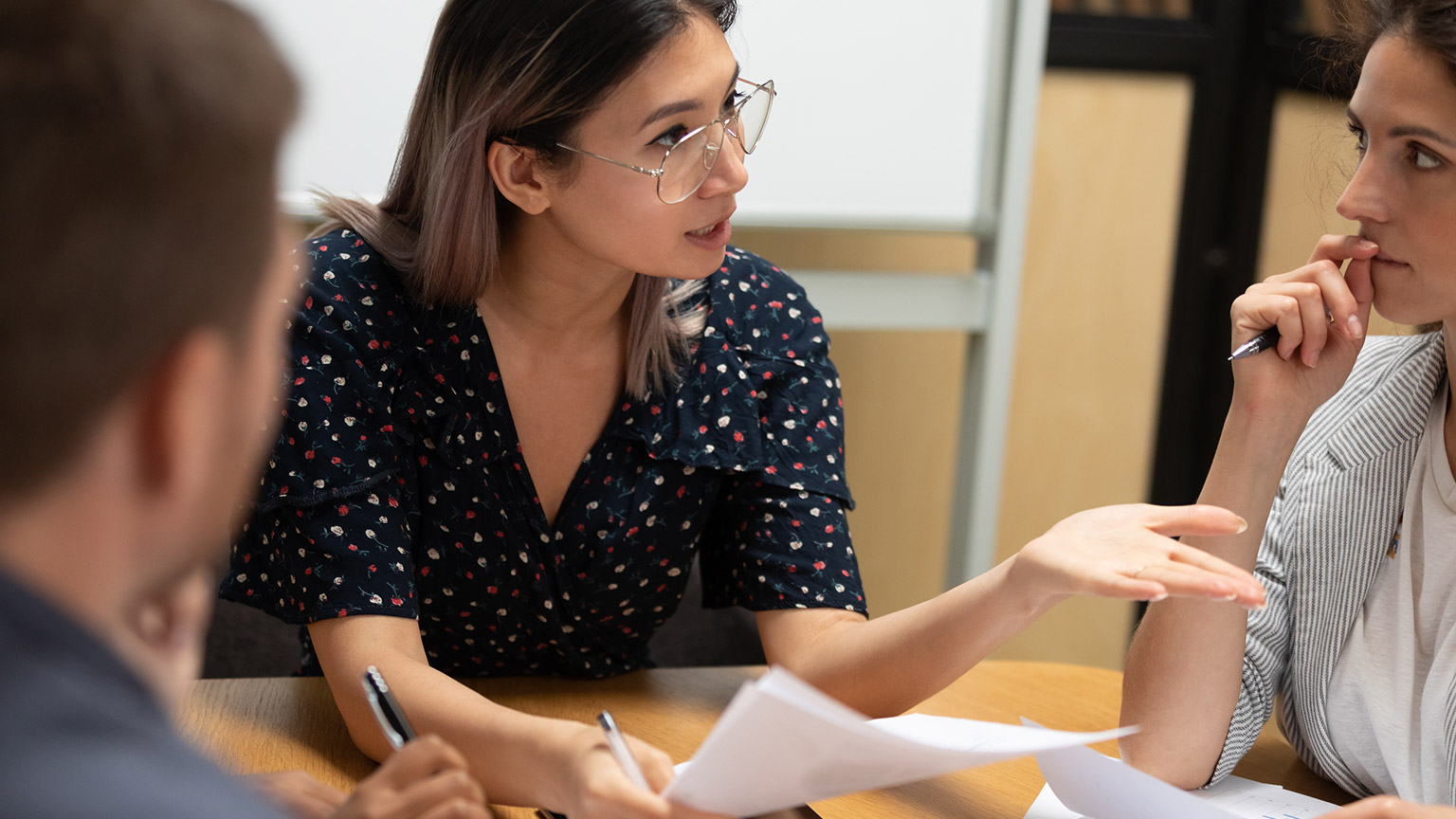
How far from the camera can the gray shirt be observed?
419mm

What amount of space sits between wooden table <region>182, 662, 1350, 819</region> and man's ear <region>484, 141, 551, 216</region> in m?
0.49

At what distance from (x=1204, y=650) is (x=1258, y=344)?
11.6 inches

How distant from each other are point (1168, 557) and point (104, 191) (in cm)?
82

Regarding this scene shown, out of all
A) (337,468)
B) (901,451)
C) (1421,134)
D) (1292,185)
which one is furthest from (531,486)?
(1292,185)

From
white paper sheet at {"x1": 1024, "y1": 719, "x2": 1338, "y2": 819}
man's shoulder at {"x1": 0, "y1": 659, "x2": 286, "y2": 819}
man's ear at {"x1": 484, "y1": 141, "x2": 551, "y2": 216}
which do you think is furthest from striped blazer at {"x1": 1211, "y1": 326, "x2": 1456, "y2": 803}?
man's shoulder at {"x1": 0, "y1": 659, "x2": 286, "y2": 819}

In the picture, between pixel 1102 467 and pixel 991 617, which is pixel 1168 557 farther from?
pixel 1102 467

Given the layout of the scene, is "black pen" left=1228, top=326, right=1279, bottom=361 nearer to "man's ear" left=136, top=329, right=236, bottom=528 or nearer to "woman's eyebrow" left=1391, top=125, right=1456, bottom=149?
"woman's eyebrow" left=1391, top=125, right=1456, bottom=149

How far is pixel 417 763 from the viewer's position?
0.78 metres

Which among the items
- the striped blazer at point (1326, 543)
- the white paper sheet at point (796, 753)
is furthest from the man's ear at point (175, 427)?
the striped blazer at point (1326, 543)

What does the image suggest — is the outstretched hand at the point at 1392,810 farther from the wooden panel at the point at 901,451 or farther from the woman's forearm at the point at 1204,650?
the wooden panel at the point at 901,451

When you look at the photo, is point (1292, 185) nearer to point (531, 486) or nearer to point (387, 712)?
point (531, 486)

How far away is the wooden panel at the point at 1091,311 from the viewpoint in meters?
2.79

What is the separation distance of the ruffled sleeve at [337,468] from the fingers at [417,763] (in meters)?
0.40

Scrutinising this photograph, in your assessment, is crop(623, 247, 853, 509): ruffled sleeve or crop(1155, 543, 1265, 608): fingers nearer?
crop(1155, 543, 1265, 608): fingers
